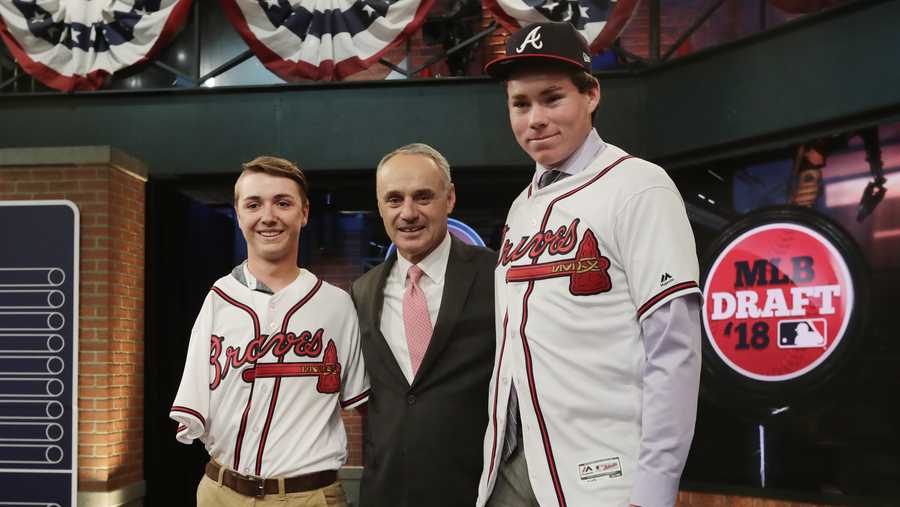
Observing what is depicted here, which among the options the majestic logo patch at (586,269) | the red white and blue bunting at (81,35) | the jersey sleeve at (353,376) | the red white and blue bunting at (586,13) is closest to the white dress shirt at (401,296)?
the jersey sleeve at (353,376)

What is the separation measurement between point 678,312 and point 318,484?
4.77 ft

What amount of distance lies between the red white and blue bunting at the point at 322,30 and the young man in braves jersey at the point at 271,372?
3738mm

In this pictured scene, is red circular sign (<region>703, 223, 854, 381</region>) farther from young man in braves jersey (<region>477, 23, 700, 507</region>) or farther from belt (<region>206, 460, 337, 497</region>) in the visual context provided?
belt (<region>206, 460, 337, 497</region>)

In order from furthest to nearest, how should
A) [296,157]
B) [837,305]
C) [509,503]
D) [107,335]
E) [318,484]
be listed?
[296,157] < [107,335] < [837,305] < [318,484] < [509,503]

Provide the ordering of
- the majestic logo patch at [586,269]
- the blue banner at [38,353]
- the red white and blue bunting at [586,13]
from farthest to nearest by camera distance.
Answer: the red white and blue bunting at [586,13] < the blue banner at [38,353] < the majestic logo patch at [586,269]

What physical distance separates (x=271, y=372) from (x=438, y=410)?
59cm

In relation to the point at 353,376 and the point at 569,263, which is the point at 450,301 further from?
the point at 569,263

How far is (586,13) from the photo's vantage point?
19.7 feet

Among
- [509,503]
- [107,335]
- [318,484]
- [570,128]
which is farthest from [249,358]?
[107,335]

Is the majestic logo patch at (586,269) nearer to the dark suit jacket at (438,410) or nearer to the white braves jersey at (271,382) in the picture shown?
the dark suit jacket at (438,410)

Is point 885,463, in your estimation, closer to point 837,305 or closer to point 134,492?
point 837,305

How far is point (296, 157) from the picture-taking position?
677 centimetres

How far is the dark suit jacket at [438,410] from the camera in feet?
8.55

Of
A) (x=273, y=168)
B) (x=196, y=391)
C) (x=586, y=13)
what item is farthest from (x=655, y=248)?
(x=586, y=13)
